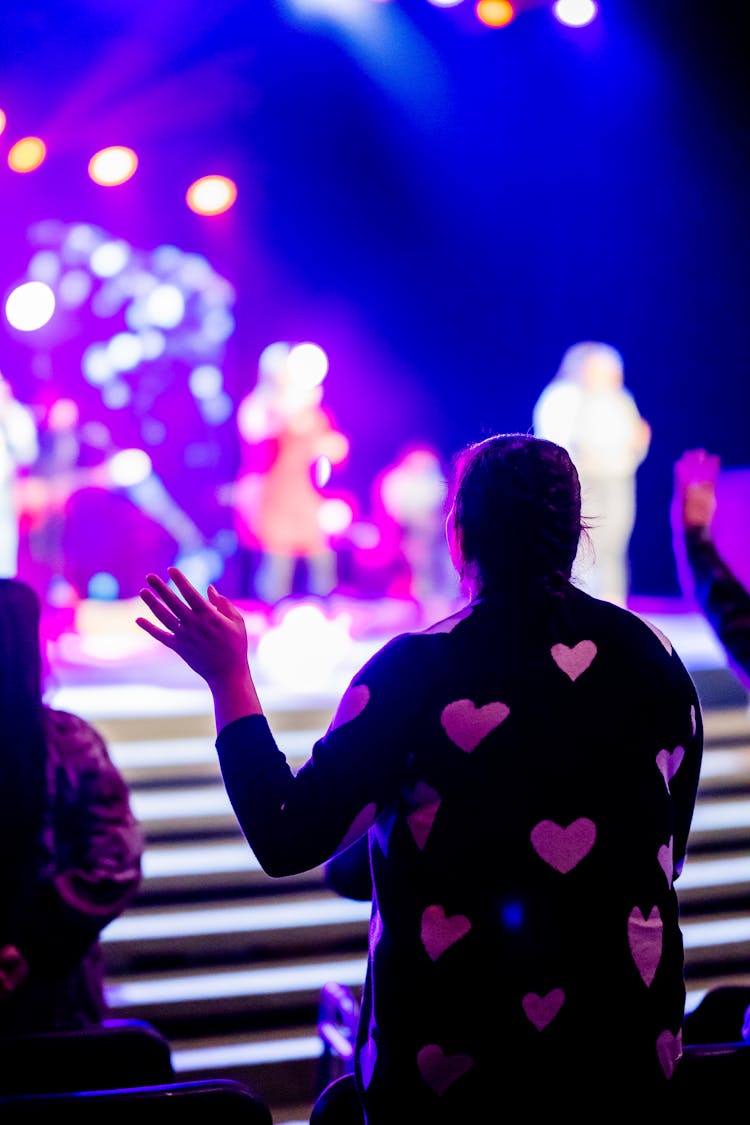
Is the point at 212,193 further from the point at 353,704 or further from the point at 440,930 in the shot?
the point at 440,930

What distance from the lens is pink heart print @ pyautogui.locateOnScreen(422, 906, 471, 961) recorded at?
1.09 m

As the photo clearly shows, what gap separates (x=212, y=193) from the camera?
7.93 meters

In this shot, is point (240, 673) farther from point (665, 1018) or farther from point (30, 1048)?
point (30, 1048)

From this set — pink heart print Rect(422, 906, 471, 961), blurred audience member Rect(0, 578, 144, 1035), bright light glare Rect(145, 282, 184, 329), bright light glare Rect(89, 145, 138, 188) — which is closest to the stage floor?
blurred audience member Rect(0, 578, 144, 1035)

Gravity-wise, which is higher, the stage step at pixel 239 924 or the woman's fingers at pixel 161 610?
the woman's fingers at pixel 161 610

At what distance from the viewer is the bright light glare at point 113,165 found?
7.39 meters

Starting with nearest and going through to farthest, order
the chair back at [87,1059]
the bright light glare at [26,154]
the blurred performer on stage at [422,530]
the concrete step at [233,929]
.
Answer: the chair back at [87,1059]
the concrete step at [233,929]
the blurred performer on stage at [422,530]
the bright light glare at [26,154]

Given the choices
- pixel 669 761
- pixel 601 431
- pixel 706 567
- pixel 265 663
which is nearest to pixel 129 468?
pixel 265 663

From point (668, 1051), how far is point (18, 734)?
1.08 m

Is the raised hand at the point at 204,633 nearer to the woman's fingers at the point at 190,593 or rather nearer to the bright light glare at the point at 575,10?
the woman's fingers at the point at 190,593

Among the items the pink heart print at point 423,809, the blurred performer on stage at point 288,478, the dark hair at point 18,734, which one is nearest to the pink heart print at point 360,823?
the pink heart print at point 423,809

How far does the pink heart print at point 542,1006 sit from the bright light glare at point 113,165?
7.23m

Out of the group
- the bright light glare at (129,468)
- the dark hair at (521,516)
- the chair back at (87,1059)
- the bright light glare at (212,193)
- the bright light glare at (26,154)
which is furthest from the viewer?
the bright light glare at (212,193)

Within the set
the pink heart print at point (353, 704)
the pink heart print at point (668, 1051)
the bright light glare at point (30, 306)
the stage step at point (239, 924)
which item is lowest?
the stage step at point (239, 924)
